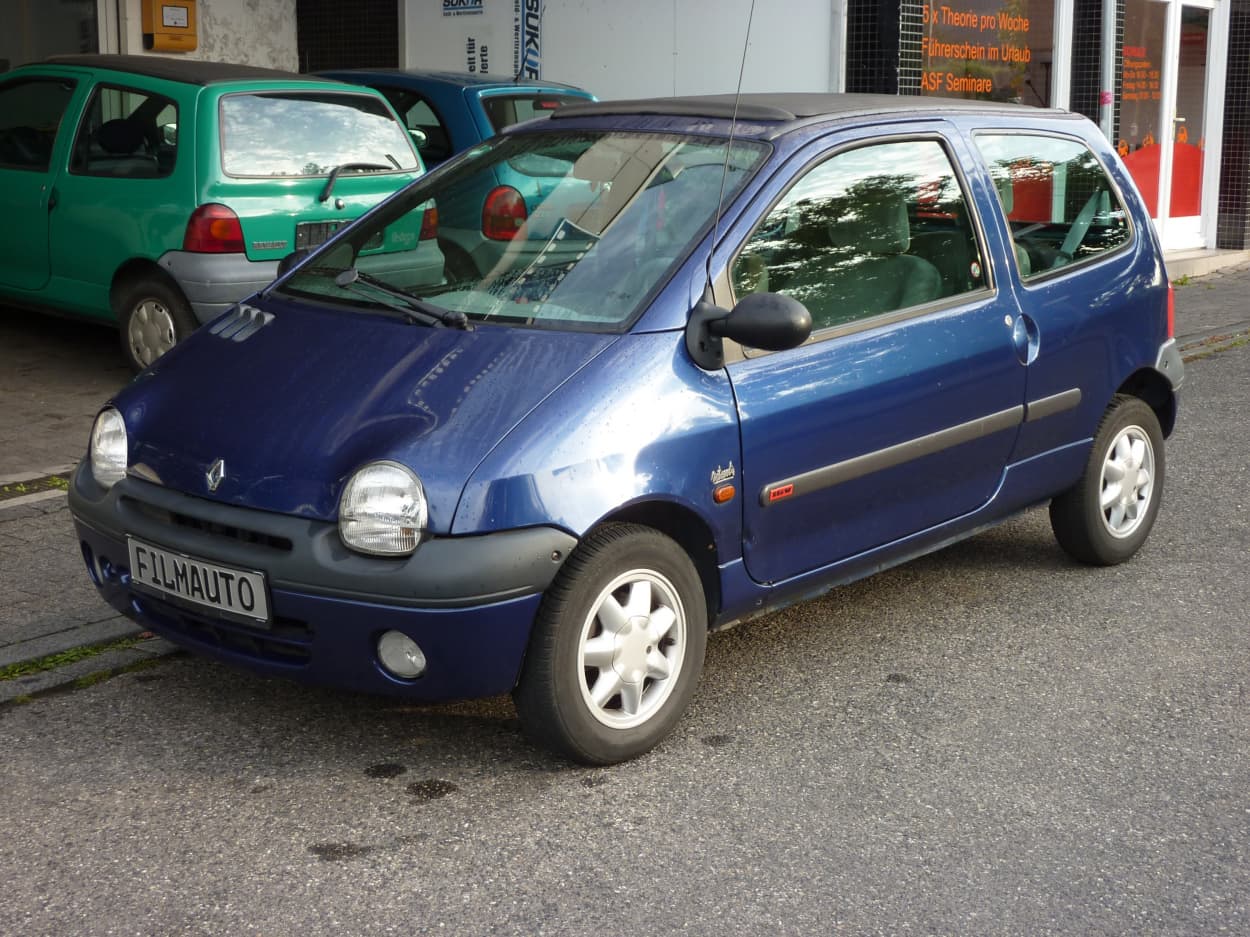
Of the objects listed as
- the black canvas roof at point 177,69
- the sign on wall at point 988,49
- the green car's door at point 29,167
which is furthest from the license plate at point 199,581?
the sign on wall at point 988,49

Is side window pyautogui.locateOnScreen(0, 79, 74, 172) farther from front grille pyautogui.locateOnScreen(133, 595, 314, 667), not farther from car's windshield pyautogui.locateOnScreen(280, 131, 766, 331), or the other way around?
front grille pyautogui.locateOnScreen(133, 595, 314, 667)

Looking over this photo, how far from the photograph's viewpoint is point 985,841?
3.58 metres

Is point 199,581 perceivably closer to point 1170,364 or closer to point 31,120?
point 1170,364

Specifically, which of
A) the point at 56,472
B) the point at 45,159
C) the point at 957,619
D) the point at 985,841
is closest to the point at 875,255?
the point at 957,619

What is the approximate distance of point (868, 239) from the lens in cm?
463

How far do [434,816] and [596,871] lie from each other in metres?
0.47

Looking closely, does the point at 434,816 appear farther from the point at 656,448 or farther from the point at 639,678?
the point at 656,448

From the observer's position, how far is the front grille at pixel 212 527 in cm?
376

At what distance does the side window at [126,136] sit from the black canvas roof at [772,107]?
374 centimetres

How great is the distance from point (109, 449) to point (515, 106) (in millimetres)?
6562

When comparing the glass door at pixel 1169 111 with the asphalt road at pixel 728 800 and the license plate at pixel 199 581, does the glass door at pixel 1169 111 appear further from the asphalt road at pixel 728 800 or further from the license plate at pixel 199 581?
the license plate at pixel 199 581

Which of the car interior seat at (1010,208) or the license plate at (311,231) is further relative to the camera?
the license plate at (311,231)

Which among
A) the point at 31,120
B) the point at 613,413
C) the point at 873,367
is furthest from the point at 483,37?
the point at 613,413

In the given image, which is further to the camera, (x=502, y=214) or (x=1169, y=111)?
(x=1169, y=111)
